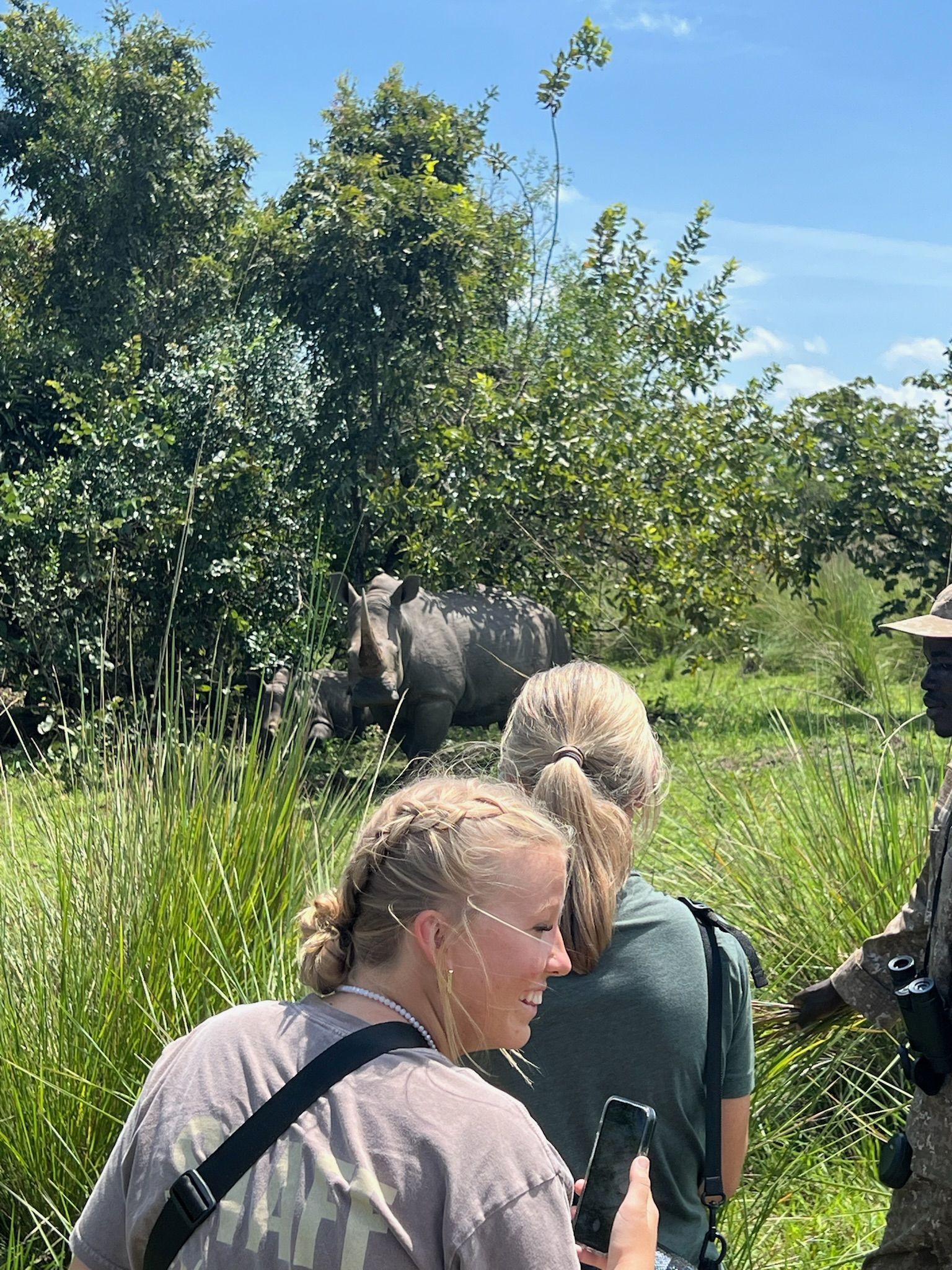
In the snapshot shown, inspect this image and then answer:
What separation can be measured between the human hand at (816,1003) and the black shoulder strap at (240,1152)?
2.22 meters

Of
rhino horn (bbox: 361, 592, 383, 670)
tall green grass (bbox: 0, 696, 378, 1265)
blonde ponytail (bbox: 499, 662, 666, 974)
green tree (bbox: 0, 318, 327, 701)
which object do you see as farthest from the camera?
green tree (bbox: 0, 318, 327, 701)

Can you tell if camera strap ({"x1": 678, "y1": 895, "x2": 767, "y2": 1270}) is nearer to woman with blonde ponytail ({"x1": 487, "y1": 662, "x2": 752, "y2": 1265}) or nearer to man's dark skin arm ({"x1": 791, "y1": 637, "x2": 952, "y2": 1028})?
woman with blonde ponytail ({"x1": 487, "y1": 662, "x2": 752, "y2": 1265})

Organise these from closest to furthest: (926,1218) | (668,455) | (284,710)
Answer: (926,1218) < (284,710) < (668,455)

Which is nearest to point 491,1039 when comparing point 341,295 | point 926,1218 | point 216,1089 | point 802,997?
point 216,1089

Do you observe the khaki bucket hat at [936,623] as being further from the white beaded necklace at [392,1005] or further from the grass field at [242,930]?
the white beaded necklace at [392,1005]

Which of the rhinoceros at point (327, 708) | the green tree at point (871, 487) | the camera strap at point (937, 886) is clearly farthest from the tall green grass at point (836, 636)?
the camera strap at point (937, 886)

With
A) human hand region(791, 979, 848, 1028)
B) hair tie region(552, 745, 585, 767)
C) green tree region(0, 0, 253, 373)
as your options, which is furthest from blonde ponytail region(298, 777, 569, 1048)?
green tree region(0, 0, 253, 373)

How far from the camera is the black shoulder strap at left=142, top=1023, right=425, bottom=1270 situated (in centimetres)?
142

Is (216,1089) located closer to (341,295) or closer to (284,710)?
(284,710)

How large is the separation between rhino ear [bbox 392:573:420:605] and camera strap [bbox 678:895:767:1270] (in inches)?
267

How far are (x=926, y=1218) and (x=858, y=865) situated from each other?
6.51 ft

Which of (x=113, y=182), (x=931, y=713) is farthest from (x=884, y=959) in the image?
(x=113, y=182)

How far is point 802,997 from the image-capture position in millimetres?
3445

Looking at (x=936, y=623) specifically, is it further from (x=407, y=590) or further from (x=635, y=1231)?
(x=407, y=590)
